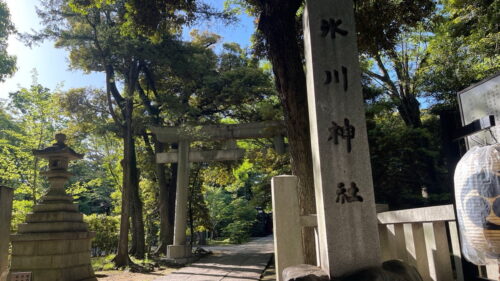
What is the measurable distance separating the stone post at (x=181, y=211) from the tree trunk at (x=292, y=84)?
735 cm

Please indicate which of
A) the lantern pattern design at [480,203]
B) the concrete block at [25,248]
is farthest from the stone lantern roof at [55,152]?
the lantern pattern design at [480,203]

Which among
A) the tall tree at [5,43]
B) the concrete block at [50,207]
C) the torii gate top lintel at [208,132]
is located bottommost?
the concrete block at [50,207]

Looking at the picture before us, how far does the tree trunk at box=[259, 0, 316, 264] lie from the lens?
448 centimetres

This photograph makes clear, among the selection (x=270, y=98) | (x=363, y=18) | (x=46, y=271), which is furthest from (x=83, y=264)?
(x=270, y=98)

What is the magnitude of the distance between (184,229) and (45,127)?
6.87 m

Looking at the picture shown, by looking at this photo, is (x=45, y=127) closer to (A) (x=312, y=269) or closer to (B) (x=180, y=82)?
(B) (x=180, y=82)

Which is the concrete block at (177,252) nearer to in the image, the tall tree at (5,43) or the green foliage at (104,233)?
the green foliage at (104,233)

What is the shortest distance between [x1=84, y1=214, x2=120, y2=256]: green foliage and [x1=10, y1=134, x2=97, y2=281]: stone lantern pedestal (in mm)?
8094

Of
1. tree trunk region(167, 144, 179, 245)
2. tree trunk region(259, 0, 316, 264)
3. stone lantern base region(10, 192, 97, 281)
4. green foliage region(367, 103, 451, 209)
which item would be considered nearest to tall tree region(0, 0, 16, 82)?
tree trunk region(167, 144, 179, 245)

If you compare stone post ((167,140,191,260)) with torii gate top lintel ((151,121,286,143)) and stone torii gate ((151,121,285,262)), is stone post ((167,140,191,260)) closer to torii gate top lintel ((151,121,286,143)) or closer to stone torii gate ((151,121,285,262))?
stone torii gate ((151,121,285,262))

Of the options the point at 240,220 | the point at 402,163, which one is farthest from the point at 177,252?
the point at 240,220

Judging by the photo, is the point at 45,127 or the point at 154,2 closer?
the point at 154,2

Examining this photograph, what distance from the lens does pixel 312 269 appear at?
106 inches

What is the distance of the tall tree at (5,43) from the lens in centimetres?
1250
